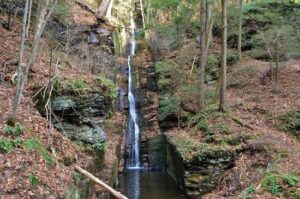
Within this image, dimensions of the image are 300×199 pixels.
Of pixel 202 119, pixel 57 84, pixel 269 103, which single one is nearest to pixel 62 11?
pixel 57 84

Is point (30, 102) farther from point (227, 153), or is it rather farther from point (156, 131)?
point (156, 131)

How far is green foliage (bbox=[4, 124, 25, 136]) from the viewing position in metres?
8.91

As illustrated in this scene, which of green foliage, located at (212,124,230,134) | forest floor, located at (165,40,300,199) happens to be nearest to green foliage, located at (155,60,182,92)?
forest floor, located at (165,40,300,199)

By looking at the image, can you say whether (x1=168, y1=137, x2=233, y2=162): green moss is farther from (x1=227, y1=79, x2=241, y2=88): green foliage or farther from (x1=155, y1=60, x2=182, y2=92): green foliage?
(x1=227, y1=79, x2=241, y2=88): green foliage

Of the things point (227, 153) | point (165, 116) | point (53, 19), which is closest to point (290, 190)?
point (227, 153)

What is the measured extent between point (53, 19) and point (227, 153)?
12778 millimetres

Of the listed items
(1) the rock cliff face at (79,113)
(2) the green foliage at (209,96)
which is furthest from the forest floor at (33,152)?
(2) the green foliage at (209,96)

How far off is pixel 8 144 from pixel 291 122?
503 inches

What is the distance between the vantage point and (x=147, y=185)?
51.4 feet

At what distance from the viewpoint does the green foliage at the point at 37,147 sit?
348 inches

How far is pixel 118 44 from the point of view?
32281mm

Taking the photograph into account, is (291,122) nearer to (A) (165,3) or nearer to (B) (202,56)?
(B) (202,56)

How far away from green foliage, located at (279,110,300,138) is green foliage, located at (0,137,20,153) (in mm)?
12162

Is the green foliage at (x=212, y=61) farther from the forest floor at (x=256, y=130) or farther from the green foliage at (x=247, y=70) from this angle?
the green foliage at (x=247, y=70)
